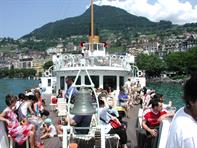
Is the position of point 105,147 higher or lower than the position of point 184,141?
lower

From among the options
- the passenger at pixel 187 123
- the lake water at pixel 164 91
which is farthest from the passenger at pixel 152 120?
the lake water at pixel 164 91

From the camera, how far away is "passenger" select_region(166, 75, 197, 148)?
2225 millimetres

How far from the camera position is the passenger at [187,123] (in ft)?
7.30

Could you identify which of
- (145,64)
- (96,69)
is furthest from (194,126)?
(145,64)

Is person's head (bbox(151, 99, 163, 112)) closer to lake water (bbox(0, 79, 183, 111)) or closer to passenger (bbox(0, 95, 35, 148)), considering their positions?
passenger (bbox(0, 95, 35, 148))

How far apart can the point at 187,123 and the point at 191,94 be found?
0.51 feet

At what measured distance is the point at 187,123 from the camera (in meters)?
2.29

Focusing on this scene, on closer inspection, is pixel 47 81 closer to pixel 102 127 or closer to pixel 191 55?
pixel 102 127

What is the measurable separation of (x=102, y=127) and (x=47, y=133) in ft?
10.6

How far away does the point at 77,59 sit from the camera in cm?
2125

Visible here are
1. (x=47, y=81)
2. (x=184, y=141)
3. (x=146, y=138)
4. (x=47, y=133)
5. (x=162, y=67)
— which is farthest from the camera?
(x=162, y=67)

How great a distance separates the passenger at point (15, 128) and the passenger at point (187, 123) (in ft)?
→ 19.6

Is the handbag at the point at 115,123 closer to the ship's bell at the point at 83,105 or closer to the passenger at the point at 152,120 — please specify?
the ship's bell at the point at 83,105

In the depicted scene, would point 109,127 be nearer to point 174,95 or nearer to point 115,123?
point 115,123
